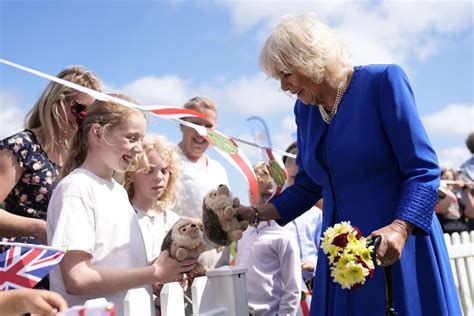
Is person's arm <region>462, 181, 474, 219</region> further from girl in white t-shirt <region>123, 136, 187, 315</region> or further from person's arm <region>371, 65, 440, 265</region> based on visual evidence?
person's arm <region>371, 65, 440, 265</region>

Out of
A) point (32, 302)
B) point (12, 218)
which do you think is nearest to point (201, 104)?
point (12, 218)

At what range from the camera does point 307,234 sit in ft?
15.8

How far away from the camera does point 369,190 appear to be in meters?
2.48

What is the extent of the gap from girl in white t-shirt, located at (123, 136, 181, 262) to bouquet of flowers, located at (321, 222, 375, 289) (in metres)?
1.65

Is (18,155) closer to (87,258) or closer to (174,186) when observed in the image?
(87,258)

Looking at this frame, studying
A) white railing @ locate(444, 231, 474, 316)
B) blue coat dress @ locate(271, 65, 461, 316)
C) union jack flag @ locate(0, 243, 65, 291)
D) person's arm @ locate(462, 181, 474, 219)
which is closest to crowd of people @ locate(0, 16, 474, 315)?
blue coat dress @ locate(271, 65, 461, 316)

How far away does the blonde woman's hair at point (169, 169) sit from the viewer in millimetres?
3746

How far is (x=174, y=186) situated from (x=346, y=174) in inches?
62.5

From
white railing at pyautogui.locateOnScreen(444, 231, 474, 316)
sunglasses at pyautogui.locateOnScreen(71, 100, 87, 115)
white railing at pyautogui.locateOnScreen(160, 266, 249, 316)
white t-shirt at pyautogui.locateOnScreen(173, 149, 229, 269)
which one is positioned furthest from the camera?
white railing at pyautogui.locateOnScreen(444, 231, 474, 316)

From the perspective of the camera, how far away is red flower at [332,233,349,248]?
7.06 feet

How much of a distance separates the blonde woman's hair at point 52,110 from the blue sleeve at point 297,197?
112cm

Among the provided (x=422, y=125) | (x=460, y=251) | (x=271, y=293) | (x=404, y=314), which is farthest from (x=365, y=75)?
(x=460, y=251)

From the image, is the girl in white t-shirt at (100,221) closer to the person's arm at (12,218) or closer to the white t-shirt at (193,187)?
the person's arm at (12,218)

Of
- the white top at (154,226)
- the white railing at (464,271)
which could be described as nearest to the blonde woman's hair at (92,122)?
the white top at (154,226)
